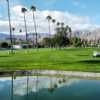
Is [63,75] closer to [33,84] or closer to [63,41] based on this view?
[33,84]

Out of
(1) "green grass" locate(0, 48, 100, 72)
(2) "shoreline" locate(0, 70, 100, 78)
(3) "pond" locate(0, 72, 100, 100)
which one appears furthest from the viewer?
(1) "green grass" locate(0, 48, 100, 72)

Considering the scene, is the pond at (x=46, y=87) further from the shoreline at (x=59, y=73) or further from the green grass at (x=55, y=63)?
the green grass at (x=55, y=63)

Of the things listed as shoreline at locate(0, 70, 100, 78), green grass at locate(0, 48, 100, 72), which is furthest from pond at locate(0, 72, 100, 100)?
green grass at locate(0, 48, 100, 72)

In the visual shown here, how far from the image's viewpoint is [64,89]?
100 ft

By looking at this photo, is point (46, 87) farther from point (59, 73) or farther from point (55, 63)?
point (55, 63)

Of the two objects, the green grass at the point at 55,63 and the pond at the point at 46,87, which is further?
the green grass at the point at 55,63

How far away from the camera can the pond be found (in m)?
26.5

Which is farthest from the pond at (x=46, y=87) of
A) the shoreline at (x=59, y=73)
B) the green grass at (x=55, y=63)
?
the green grass at (x=55, y=63)

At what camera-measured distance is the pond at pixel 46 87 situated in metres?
26.5

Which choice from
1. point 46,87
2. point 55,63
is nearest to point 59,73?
point 46,87

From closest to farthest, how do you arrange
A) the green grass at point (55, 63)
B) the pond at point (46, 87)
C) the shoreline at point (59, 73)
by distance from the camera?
1. the pond at point (46, 87)
2. the shoreline at point (59, 73)
3. the green grass at point (55, 63)

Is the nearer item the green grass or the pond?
the pond

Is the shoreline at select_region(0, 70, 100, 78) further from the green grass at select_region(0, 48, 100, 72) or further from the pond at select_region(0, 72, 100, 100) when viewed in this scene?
the green grass at select_region(0, 48, 100, 72)

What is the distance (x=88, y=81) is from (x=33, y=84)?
527 cm
